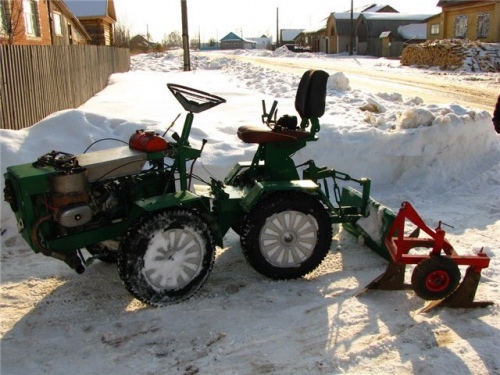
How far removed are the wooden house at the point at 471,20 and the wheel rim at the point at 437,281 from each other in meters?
28.7

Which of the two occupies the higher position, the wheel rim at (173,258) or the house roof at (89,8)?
the house roof at (89,8)

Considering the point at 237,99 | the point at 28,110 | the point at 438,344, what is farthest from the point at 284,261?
the point at 237,99

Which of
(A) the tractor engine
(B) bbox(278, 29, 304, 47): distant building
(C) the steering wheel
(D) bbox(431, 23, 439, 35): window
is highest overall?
(B) bbox(278, 29, 304, 47): distant building

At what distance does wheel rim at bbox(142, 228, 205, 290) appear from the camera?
3367mm

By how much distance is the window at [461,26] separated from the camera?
30484 mm

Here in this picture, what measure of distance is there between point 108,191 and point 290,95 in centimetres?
890

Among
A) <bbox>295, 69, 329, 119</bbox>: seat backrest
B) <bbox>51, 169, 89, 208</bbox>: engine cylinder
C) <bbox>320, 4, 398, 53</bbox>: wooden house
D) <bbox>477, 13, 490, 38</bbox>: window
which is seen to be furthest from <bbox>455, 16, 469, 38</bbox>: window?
<bbox>51, 169, 89, 208</bbox>: engine cylinder

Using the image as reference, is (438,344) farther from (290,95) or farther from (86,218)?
(290,95)

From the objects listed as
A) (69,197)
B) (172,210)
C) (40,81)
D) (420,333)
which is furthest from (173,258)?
(40,81)

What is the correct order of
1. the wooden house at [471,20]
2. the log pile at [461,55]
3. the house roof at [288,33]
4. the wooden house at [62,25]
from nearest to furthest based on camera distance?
the wooden house at [62,25] < the log pile at [461,55] < the wooden house at [471,20] < the house roof at [288,33]

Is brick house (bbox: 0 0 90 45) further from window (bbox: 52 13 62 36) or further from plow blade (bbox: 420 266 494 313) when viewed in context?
plow blade (bbox: 420 266 494 313)

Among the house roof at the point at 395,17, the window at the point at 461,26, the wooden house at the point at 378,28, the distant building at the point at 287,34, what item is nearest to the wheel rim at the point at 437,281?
the window at the point at 461,26

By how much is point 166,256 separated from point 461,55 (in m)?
22.4

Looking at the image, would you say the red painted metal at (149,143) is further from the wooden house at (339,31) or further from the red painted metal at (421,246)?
the wooden house at (339,31)
